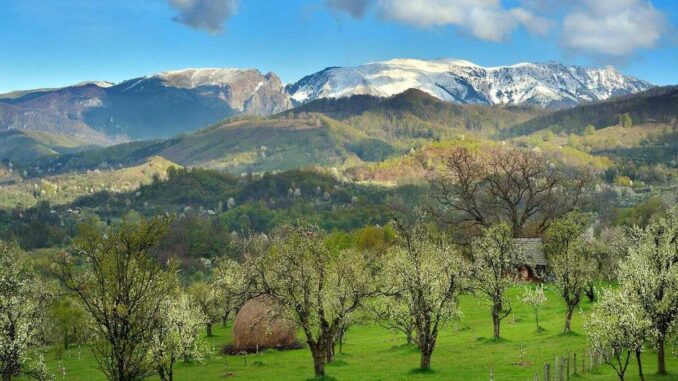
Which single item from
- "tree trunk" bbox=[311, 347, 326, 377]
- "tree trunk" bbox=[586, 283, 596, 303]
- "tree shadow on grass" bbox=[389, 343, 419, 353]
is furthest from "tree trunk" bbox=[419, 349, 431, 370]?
"tree trunk" bbox=[586, 283, 596, 303]

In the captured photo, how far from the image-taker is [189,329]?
59750mm

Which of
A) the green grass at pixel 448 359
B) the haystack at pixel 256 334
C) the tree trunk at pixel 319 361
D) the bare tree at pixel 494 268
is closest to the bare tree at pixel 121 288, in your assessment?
the tree trunk at pixel 319 361

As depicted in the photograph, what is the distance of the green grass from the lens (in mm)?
48531

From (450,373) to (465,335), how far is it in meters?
20.9

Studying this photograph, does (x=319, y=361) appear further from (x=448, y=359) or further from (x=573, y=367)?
(x=573, y=367)

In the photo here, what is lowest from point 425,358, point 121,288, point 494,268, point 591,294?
point 425,358

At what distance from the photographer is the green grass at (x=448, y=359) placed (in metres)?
48.5

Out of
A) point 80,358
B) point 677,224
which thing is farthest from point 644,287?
point 80,358

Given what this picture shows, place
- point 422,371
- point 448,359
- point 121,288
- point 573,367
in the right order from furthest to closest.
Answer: point 448,359
point 422,371
point 573,367
point 121,288

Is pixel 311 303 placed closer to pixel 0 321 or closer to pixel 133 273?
pixel 133 273

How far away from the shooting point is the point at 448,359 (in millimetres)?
55562

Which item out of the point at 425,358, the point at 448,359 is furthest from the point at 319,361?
the point at 448,359

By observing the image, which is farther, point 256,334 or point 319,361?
point 256,334

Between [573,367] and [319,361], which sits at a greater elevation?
[319,361]
